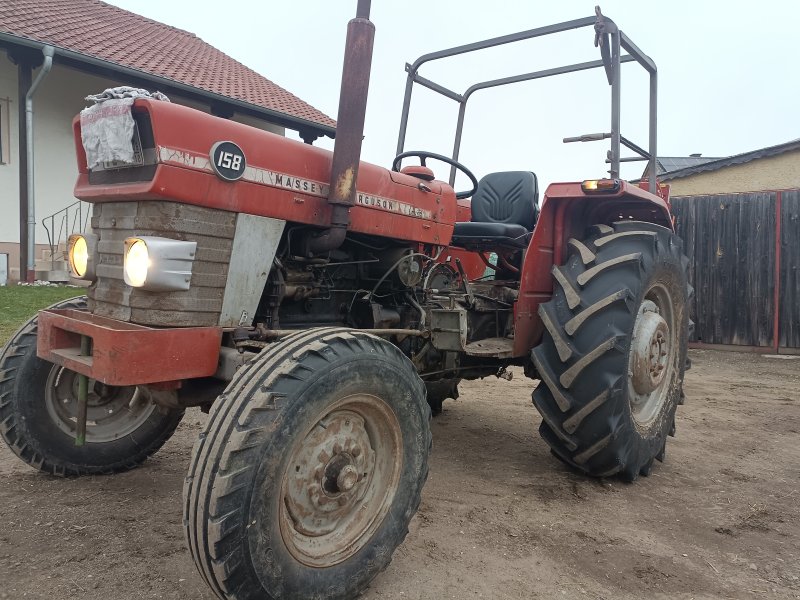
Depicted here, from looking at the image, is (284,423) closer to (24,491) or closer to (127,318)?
(127,318)

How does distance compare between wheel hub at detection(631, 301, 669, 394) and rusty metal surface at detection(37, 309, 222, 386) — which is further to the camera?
wheel hub at detection(631, 301, 669, 394)

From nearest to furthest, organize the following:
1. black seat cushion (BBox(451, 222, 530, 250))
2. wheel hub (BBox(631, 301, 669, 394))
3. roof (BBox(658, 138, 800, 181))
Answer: wheel hub (BBox(631, 301, 669, 394))
black seat cushion (BBox(451, 222, 530, 250))
roof (BBox(658, 138, 800, 181))

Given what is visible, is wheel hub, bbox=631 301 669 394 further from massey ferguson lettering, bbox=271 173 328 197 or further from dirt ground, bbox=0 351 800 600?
massey ferguson lettering, bbox=271 173 328 197

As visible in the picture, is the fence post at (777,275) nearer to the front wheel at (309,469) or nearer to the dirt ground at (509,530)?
the dirt ground at (509,530)

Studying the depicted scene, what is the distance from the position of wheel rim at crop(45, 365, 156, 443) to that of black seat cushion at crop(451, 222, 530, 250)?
83.1 inches

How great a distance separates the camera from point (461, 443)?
3.92 meters

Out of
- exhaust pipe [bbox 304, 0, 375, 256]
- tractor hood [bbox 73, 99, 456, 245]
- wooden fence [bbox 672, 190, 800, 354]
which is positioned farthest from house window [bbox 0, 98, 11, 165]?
wooden fence [bbox 672, 190, 800, 354]

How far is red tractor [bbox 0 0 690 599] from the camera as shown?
1.85m

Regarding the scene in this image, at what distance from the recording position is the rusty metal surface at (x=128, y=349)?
6.29ft

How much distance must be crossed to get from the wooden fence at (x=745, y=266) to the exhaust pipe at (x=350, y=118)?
774 cm

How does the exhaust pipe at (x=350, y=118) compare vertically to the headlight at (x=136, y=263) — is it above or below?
above

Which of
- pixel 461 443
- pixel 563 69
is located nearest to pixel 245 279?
pixel 461 443

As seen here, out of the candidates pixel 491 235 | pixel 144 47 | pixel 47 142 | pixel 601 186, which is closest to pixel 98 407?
pixel 491 235

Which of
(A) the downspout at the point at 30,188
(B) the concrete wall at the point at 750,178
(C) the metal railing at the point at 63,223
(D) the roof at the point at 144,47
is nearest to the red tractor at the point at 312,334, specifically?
(A) the downspout at the point at 30,188
